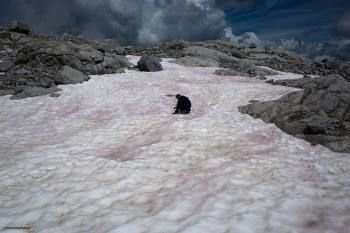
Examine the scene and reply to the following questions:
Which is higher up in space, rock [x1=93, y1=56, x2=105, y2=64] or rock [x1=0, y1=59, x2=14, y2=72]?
rock [x1=93, y1=56, x2=105, y2=64]

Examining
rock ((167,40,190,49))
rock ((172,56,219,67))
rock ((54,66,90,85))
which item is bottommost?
rock ((54,66,90,85))

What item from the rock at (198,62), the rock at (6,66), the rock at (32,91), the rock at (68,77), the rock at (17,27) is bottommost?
the rock at (32,91)

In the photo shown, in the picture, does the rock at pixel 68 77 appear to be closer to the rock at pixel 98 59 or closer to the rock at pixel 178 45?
the rock at pixel 98 59

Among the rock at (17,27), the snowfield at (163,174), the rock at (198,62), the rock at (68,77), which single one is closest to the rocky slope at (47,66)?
the rock at (68,77)

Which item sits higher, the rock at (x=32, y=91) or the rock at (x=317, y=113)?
the rock at (x=32, y=91)

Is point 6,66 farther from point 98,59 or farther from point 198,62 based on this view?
point 198,62

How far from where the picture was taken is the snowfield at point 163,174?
185 inches

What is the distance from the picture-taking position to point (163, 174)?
6.99 m

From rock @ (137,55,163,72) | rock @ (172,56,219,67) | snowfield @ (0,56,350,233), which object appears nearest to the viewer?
snowfield @ (0,56,350,233)

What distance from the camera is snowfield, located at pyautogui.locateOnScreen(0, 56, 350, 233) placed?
4691 millimetres

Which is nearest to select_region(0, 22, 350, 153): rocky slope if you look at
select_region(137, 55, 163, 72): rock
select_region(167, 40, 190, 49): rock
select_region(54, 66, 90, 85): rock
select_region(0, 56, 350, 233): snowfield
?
select_region(54, 66, 90, 85): rock

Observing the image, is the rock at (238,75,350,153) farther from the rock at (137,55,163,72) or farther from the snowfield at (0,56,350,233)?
the rock at (137,55,163,72)

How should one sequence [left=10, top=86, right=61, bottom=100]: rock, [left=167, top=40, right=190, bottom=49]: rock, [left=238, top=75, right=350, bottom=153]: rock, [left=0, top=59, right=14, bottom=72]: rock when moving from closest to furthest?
[left=238, top=75, right=350, bottom=153]: rock → [left=10, top=86, right=61, bottom=100]: rock → [left=0, top=59, right=14, bottom=72]: rock → [left=167, top=40, right=190, bottom=49]: rock

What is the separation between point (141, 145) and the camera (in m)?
9.49
